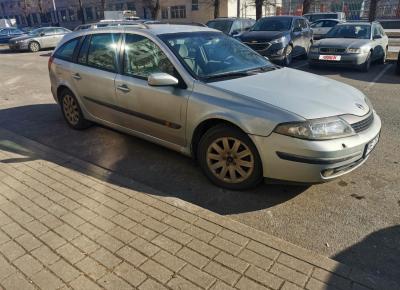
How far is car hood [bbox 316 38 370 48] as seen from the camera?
32.4 ft

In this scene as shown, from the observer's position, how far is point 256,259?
98.9 inches

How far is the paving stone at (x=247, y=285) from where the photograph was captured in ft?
7.43

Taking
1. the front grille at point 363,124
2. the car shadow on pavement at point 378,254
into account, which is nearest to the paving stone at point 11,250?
the car shadow on pavement at point 378,254

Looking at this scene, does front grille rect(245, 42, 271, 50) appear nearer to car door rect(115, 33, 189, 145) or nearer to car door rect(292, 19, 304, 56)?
car door rect(292, 19, 304, 56)

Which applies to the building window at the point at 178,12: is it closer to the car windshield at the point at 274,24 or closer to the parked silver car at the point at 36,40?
the parked silver car at the point at 36,40

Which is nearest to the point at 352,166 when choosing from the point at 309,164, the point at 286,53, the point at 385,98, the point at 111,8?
the point at 309,164

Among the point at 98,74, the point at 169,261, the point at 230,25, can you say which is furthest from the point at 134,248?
the point at 230,25

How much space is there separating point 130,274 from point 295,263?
119cm

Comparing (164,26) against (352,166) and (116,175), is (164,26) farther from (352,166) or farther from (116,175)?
(352,166)

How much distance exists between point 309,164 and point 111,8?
167ft

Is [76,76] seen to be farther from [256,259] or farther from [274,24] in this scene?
[274,24]

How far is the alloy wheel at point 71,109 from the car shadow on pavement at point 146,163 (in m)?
0.19

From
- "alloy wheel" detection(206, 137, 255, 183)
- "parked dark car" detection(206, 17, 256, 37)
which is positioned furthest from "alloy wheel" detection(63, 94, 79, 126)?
"parked dark car" detection(206, 17, 256, 37)

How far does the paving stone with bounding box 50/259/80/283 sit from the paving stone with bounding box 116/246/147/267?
0.34 metres
